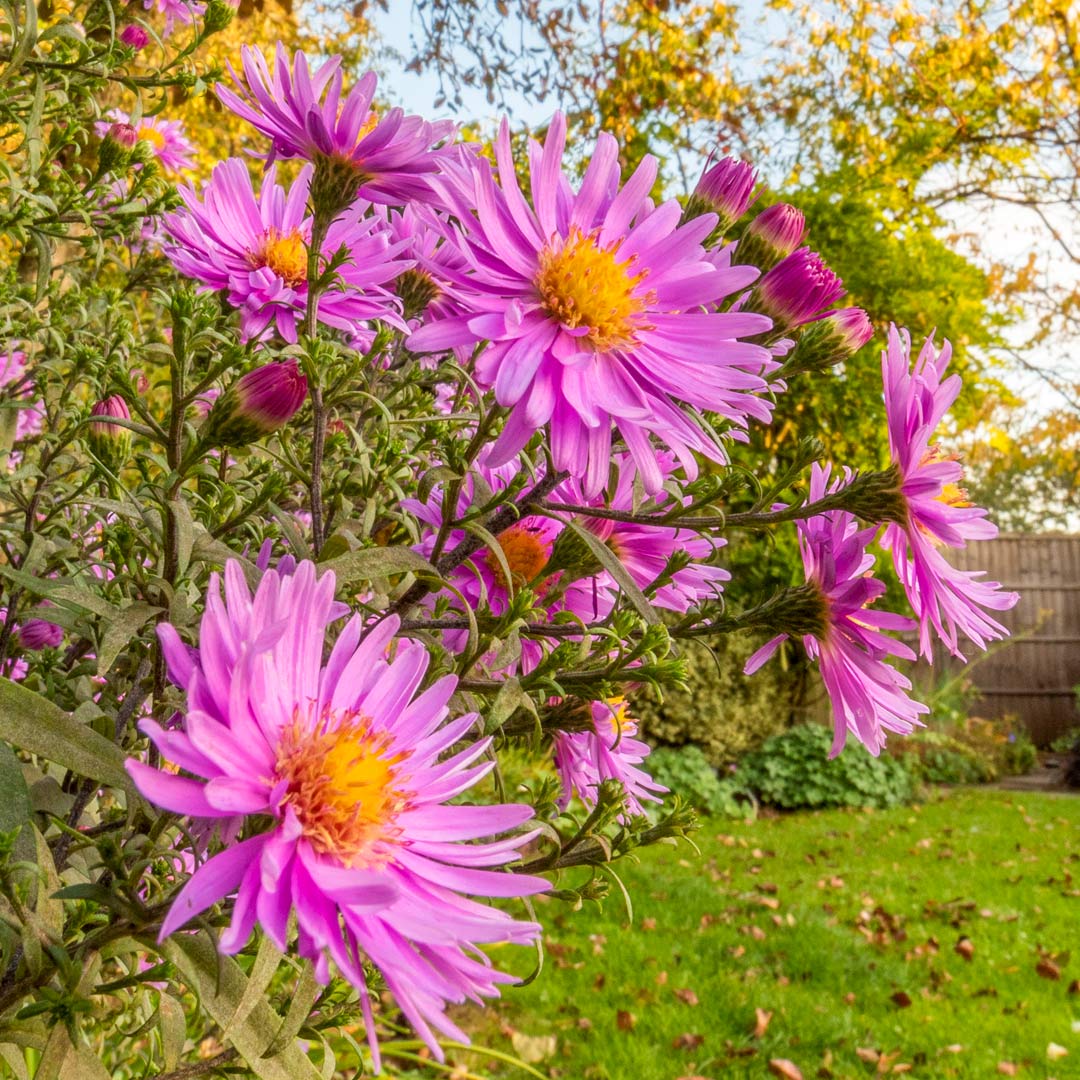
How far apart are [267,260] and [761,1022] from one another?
2.78 m

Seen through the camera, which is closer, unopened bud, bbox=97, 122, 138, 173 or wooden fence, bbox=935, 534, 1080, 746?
unopened bud, bbox=97, 122, 138, 173

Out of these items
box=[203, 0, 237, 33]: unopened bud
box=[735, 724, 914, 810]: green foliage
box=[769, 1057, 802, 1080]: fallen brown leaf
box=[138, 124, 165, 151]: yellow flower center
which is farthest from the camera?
box=[735, 724, 914, 810]: green foliage

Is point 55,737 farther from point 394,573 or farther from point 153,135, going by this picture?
point 153,135

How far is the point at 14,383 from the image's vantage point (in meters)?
1.33

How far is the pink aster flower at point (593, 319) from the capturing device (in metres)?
0.60

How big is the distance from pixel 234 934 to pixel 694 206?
62 centimetres

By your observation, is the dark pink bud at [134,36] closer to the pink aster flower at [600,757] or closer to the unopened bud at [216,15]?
the unopened bud at [216,15]

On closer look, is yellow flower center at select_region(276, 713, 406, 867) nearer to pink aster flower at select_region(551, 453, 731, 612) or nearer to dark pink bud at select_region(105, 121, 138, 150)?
pink aster flower at select_region(551, 453, 731, 612)

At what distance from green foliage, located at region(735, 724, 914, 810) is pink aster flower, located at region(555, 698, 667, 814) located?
230 inches

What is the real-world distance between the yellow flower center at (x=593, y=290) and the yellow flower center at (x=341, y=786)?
28 cm

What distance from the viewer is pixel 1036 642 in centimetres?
930

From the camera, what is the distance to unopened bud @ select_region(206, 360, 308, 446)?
66 centimetres

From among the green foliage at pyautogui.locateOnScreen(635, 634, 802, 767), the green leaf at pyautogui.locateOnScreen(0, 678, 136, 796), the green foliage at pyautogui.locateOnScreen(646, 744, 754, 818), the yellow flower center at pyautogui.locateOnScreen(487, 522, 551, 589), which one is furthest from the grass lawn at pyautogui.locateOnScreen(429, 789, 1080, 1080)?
the green leaf at pyautogui.locateOnScreen(0, 678, 136, 796)

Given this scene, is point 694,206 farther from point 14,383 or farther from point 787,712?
point 787,712
